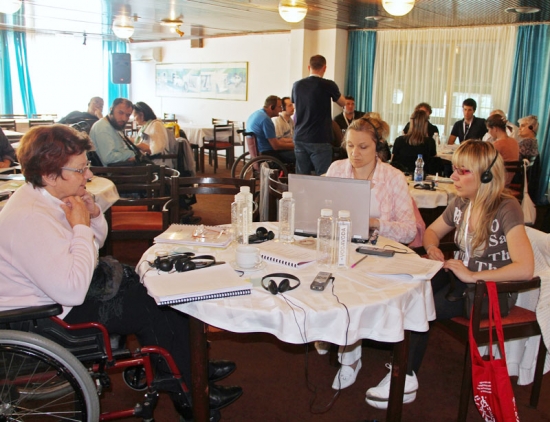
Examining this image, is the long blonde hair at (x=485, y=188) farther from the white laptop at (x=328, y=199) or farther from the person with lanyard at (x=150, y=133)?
the person with lanyard at (x=150, y=133)

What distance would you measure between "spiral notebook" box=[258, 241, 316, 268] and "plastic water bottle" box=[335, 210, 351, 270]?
0.11 m

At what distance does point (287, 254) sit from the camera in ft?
6.50

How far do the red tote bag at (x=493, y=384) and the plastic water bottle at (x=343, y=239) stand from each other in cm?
50

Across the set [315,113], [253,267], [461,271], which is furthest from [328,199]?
[315,113]

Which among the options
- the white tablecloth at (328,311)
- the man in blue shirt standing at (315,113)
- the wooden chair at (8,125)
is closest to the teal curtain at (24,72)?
the wooden chair at (8,125)

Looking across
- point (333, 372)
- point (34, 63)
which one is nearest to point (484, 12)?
point (333, 372)

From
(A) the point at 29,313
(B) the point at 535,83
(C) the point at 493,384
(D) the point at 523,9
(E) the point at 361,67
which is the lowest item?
(C) the point at 493,384

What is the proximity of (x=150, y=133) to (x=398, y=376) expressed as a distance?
415 centimetres

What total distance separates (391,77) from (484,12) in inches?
88.8

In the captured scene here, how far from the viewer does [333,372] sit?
8.31 feet

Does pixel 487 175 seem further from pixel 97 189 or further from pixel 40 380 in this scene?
pixel 97 189

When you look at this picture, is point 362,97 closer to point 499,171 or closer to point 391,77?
point 391,77

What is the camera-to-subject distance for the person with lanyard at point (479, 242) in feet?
6.51

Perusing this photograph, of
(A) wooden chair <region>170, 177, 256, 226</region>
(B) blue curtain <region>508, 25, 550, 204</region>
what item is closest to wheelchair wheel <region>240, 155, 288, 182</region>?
(A) wooden chair <region>170, 177, 256, 226</region>
